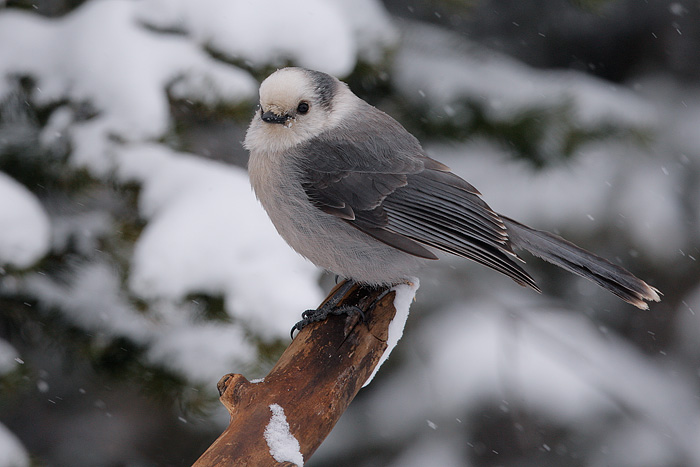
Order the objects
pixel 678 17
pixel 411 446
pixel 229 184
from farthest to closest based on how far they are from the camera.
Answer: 1. pixel 678 17
2. pixel 411 446
3. pixel 229 184

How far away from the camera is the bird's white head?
1941 millimetres

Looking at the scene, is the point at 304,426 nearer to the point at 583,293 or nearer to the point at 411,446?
the point at 411,446

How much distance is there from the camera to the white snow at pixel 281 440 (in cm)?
146

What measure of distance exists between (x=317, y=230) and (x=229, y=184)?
51cm

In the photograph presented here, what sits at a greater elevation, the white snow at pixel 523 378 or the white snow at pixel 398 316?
the white snow at pixel 398 316

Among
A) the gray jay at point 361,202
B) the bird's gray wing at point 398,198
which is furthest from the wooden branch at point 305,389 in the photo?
A: the bird's gray wing at point 398,198

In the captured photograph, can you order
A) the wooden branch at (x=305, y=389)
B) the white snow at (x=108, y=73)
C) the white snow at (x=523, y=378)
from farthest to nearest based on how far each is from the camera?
the white snow at (x=523, y=378)
the white snow at (x=108, y=73)
the wooden branch at (x=305, y=389)

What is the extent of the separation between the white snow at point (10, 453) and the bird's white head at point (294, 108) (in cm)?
113

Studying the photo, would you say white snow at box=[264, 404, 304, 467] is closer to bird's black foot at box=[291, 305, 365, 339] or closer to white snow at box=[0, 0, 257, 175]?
bird's black foot at box=[291, 305, 365, 339]

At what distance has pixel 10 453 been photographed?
2.16m

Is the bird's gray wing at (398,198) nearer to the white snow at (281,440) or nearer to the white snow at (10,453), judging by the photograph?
the white snow at (281,440)

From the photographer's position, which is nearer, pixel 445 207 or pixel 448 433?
pixel 445 207

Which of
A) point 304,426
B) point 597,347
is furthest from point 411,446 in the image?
point 304,426

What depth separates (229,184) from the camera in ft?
7.73
